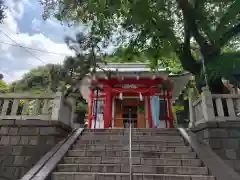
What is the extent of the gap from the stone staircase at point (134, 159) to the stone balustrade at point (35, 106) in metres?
1.13

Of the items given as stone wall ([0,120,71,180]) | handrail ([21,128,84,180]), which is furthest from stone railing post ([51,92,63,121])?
handrail ([21,128,84,180])

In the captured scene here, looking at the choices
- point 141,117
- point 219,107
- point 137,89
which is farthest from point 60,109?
point 141,117

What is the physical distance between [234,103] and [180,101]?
14.7 meters

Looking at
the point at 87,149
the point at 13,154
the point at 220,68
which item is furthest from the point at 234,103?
the point at 13,154

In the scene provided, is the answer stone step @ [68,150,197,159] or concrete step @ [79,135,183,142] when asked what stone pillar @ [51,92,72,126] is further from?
stone step @ [68,150,197,159]

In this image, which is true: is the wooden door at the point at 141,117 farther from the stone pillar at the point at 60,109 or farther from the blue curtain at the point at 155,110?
the stone pillar at the point at 60,109

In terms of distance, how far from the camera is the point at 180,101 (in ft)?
65.2

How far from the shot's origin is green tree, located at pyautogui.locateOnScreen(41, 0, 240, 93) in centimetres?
500

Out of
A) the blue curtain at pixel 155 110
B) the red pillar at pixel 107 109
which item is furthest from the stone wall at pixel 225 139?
the red pillar at pixel 107 109

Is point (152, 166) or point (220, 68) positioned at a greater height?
point (220, 68)

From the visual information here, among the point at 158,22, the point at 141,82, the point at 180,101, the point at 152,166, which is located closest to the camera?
the point at 152,166

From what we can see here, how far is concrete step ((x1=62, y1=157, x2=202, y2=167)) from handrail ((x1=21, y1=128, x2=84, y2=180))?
0.26 meters

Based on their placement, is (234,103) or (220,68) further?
(234,103)

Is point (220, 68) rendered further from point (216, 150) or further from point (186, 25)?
point (216, 150)
